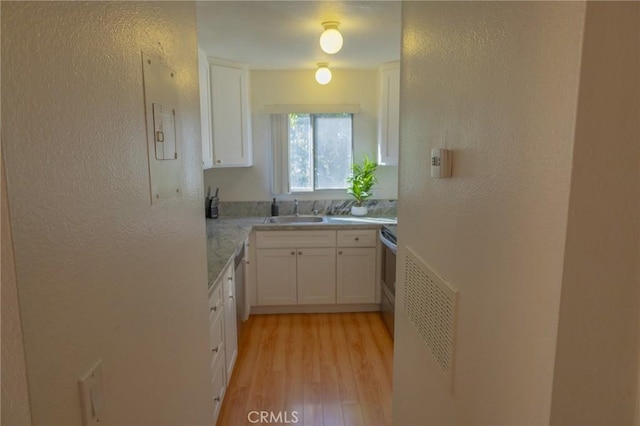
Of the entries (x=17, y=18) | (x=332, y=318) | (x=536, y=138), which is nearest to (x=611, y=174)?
(x=536, y=138)

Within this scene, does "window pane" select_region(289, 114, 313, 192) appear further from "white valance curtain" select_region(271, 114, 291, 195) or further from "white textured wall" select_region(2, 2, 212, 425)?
"white textured wall" select_region(2, 2, 212, 425)

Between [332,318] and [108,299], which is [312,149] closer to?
[332,318]

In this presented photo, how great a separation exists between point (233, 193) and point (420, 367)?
120 inches

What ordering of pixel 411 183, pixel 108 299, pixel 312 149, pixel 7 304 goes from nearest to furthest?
pixel 7 304 < pixel 108 299 < pixel 411 183 < pixel 312 149

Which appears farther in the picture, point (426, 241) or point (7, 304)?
point (426, 241)

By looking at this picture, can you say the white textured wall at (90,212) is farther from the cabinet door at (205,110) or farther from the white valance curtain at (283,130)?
the white valance curtain at (283,130)

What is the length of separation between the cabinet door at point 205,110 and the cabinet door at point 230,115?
102 millimetres

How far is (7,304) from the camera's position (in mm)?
513

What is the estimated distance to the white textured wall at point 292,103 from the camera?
399 centimetres

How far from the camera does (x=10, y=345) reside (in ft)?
1.70

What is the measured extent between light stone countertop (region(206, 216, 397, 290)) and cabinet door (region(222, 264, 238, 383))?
14 cm

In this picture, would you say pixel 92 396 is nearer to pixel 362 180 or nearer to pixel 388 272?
pixel 388 272

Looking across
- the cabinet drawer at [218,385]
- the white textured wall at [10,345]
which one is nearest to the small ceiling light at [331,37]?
the cabinet drawer at [218,385]

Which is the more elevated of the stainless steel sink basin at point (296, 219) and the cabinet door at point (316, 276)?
the stainless steel sink basin at point (296, 219)
